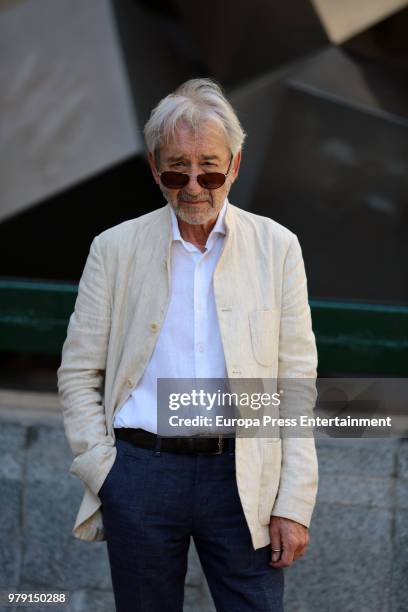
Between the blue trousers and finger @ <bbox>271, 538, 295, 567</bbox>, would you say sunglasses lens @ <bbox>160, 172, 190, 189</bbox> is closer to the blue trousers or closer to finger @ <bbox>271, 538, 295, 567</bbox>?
the blue trousers

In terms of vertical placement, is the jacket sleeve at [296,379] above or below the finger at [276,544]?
above

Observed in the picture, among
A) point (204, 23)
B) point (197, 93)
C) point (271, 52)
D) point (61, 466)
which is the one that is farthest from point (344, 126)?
point (197, 93)

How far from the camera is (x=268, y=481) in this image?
2.67m

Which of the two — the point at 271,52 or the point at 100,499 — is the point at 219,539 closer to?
the point at 100,499

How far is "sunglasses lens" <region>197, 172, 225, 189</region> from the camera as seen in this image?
254 cm

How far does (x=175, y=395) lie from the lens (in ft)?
8.45

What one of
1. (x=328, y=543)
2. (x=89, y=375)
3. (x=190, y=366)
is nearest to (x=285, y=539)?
(x=190, y=366)

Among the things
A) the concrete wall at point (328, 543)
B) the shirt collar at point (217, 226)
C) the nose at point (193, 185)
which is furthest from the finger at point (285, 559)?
the concrete wall at point (328, 543)

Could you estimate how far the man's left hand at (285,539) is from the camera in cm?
265

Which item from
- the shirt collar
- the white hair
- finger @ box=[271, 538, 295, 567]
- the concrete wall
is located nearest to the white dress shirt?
the shirt collar

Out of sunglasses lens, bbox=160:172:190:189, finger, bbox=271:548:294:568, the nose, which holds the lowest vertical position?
finger, bbox=271:548:294:568

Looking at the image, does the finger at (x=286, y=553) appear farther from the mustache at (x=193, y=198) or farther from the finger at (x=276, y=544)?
the mustache at (x=193, y=198)

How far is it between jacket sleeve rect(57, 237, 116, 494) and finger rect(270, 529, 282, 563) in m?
0.47

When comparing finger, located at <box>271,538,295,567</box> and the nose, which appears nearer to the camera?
the nose
